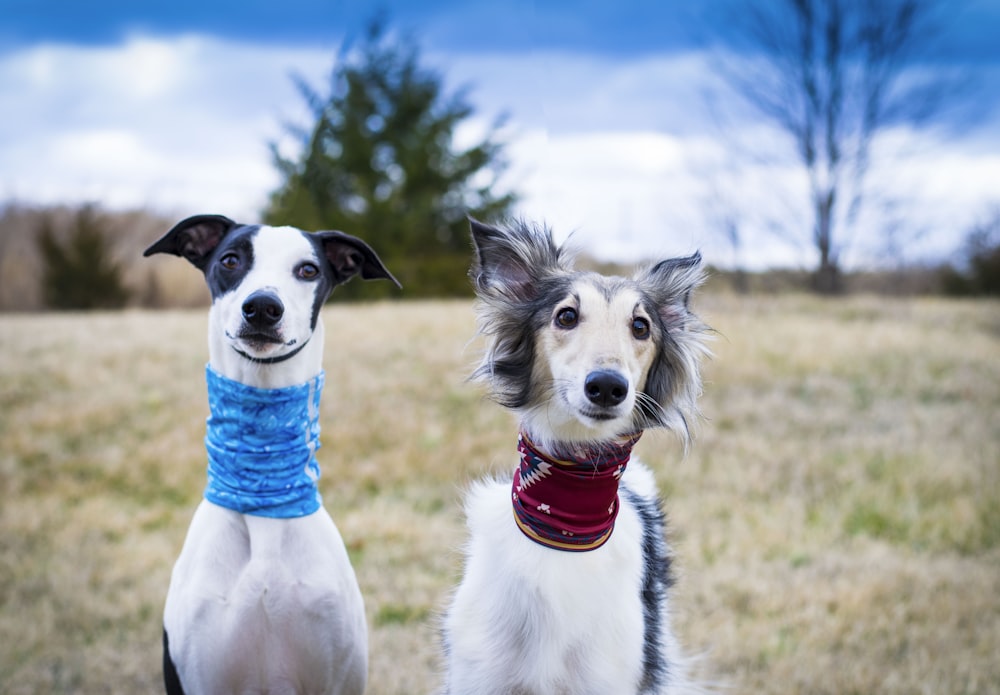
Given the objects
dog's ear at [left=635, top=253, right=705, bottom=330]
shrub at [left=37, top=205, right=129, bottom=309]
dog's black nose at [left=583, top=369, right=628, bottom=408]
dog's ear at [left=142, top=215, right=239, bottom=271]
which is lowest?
dog's black nose at [left=583, top=369, right=628, bottom=408]

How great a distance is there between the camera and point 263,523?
281 centimetres

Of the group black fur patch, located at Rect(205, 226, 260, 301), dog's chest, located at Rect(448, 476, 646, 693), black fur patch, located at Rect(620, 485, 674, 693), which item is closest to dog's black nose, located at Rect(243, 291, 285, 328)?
black fur patch, located at Rect(205, 226, 260, 301)

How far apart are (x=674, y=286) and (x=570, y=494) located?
0.85 meters

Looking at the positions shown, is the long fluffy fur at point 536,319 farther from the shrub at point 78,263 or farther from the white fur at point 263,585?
the shrub at point 78,263

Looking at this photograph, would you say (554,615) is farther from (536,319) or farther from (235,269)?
(235,269)

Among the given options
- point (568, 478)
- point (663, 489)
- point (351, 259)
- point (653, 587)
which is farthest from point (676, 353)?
point (663, 489)

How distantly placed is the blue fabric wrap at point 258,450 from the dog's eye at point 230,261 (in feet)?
1.19

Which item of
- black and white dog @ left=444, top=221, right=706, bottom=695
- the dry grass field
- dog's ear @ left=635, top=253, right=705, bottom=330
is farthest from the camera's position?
the dry grass field

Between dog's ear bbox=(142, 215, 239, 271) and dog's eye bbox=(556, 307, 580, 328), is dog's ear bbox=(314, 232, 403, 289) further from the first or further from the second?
dog's eye bbox=(556, 307, 580, 328)

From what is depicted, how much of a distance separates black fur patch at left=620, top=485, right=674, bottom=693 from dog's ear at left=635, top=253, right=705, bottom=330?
68 cm

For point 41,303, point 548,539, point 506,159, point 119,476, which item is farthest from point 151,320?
point 548,539

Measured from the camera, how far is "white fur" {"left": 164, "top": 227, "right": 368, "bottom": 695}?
2.75 meters

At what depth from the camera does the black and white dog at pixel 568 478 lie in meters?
2.56

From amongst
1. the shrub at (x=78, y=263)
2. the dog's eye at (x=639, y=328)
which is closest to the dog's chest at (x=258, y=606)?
the dog's eye at (x=639, y=328)
